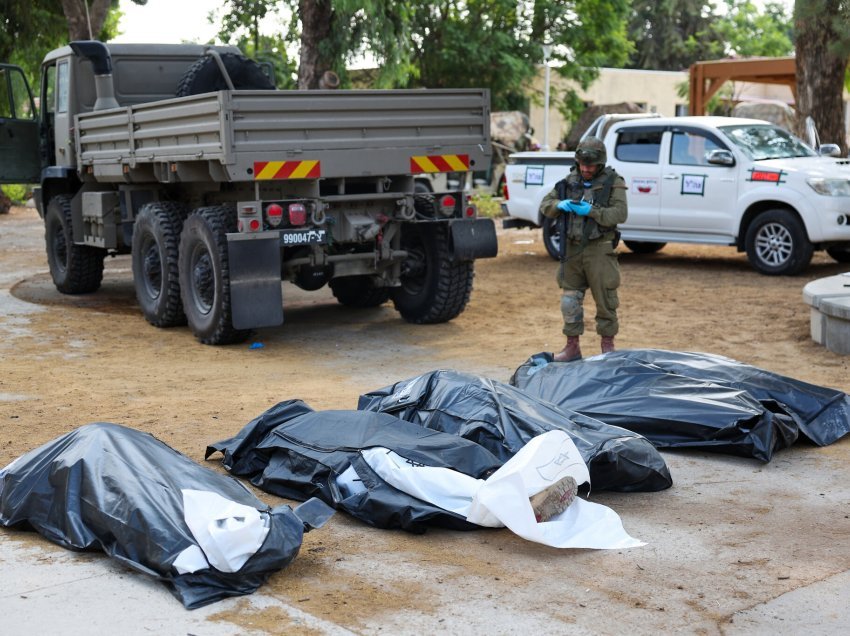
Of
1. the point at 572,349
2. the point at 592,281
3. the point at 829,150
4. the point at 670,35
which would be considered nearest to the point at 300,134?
the point at 592,281

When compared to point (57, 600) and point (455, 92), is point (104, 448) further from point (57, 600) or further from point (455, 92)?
point (455, 92)

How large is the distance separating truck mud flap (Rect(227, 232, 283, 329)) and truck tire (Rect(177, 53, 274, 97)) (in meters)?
2.10

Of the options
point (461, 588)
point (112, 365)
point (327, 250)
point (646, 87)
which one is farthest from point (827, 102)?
point (646, 87)

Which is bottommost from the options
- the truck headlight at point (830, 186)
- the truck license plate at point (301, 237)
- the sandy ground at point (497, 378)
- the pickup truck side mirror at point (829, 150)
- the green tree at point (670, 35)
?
the sandy ground at point (497, 378)

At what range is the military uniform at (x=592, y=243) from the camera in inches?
313

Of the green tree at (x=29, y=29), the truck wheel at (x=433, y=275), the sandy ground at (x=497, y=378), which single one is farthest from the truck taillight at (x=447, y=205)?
the green tree at (x=29, y=29)

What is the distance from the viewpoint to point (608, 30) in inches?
1366

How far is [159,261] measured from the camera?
33.8 feet

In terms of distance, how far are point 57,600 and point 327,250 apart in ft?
19.4

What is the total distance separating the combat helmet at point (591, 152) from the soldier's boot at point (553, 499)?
3.71 meters

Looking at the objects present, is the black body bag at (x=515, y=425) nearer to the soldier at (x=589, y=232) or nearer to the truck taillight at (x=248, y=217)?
the soldier at (x=589, y=232)

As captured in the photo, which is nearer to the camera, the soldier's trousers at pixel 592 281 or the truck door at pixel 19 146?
the soldier's trousers at pixel 592 281

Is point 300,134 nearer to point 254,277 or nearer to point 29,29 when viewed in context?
point 254,277

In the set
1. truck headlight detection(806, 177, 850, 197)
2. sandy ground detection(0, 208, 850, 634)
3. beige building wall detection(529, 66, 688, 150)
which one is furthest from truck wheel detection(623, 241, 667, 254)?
beige building wall detection(529, 66, 688, 150)
